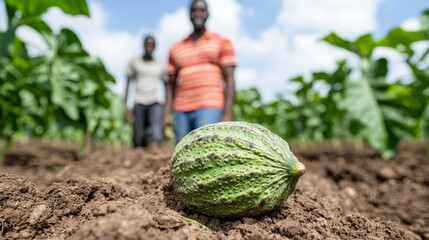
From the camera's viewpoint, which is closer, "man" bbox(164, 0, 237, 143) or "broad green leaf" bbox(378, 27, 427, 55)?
"man" bbox(164, 0, 237, 143)

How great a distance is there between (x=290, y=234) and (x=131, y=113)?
20.6 ft

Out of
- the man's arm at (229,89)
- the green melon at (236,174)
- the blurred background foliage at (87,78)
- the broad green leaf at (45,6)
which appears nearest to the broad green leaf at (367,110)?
the blurred background foliage at (87,78)

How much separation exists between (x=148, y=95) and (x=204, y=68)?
2.51 metres

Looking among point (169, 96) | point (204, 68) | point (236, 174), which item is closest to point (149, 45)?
point (169, 96)

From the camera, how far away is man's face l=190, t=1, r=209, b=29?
194 inches

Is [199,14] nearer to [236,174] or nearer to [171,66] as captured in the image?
[171,66]

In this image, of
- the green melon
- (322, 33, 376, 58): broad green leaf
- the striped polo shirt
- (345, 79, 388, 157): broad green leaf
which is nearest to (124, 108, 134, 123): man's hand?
the striped polo shirt

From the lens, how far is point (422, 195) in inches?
157

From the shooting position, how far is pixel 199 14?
4.94 metres

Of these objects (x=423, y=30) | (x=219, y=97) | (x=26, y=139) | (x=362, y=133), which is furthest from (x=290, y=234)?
(x=26, y=139)

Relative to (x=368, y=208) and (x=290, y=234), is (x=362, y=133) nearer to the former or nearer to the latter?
(x=368, y=208)

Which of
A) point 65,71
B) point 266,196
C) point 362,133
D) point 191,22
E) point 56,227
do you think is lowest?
point 362,133

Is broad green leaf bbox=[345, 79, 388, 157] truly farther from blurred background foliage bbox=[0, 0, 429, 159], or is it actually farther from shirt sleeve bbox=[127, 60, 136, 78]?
shirt sleeve bbox=[127, 60, 136, 78]

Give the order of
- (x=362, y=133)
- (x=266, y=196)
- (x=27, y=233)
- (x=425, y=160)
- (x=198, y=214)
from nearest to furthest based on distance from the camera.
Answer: (x=27, y=233)
(x=266, y=196)
(x=198, y=214)
(x=425, y=160)
(x=362, y=133)
